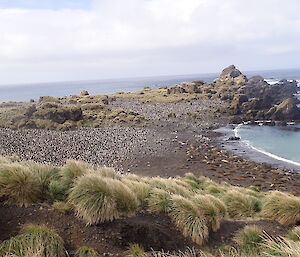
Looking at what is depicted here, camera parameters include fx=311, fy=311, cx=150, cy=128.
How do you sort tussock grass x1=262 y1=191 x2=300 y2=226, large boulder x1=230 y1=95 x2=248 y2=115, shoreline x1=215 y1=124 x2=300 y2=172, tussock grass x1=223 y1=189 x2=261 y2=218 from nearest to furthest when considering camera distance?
tussock grass x1=262 y1=191 x2=300 y2=226, tussock grass x1=223 y1=189 x2=261 y2=218, shoreline x1=215 y1=124 x2=300 y2=172, large boulder x1=230 y1=95 x2=248 y2=115

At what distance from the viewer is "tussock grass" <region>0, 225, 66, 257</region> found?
5.75m

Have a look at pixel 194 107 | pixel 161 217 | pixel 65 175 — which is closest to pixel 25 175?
pixel 65 175

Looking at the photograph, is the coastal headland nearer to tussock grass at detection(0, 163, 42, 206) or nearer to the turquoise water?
tussock grass at detection(0, 163, 42, 206)

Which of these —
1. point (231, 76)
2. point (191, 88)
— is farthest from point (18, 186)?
point (231, 76)

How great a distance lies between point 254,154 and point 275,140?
880 cm

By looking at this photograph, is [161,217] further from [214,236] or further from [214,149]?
[214,149]

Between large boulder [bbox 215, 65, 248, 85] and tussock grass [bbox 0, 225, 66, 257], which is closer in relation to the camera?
tussock grass [bbox 0, 225, 66, 257]

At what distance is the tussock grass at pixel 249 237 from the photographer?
7.72 metres

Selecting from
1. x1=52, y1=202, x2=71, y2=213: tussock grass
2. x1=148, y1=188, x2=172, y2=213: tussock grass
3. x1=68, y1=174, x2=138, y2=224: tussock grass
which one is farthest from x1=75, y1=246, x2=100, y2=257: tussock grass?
x1=148, y1=188, x2=172, y2=213: tussock grass

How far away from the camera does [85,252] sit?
619cm

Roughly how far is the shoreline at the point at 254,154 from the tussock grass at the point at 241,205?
19277 millimetres

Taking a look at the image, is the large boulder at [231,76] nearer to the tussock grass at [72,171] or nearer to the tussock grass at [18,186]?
the tussock grass at [72,171]

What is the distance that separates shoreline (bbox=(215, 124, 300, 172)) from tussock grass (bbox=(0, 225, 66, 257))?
26722mm

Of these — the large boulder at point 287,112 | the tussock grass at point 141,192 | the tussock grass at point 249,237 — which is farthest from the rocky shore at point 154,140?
the tussock grass at point 249,237
